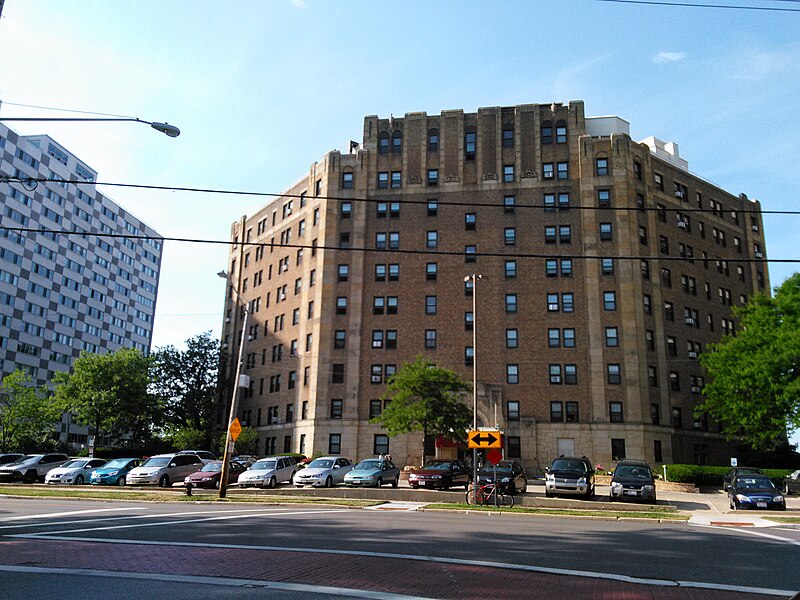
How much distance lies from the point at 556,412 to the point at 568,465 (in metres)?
22.6

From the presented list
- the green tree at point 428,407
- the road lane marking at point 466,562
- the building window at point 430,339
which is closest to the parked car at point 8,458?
the green tree at point 428,407

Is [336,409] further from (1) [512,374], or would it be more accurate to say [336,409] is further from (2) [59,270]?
(2) [59,270]

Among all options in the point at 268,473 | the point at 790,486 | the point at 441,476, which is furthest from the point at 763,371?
the point at 268,473

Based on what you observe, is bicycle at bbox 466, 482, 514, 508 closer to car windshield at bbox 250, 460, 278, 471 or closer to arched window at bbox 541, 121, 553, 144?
car windshield at bbox 250, 460, 278, 471

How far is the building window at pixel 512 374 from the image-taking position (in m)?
53.0

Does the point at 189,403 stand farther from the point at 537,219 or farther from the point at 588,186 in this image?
the point at 588,186

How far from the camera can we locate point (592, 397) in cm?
5153

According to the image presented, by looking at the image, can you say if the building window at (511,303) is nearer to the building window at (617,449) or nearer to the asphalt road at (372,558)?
the building window at (617,449)

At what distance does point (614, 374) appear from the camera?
51750mm

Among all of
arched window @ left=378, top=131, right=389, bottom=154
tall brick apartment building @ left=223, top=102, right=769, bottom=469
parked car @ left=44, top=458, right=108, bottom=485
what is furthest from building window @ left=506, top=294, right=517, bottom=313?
parked car @ left=44, top=458, right=108, bottom=485

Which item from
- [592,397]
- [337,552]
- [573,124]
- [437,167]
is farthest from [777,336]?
[337,552]

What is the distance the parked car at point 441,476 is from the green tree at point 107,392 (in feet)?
112

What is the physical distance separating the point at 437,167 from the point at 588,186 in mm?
13260

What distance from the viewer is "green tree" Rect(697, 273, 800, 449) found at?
4044 centimetres
